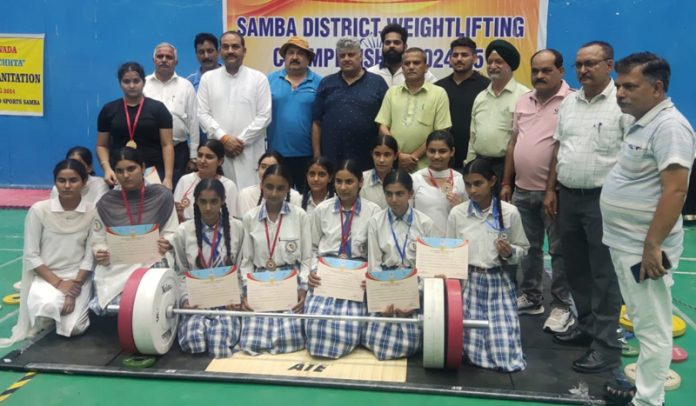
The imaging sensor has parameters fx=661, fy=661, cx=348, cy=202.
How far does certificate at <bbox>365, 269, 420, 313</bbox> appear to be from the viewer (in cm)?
419

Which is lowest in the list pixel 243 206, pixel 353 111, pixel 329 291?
pixel 329 291

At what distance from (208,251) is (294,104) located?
1.86m

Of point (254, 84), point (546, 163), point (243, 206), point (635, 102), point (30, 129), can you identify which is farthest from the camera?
point (30, 129)

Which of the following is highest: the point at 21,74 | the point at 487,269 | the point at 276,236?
the point at 21,74

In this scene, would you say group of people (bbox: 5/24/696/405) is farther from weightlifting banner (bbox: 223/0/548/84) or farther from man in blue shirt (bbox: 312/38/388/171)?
weightlifting banner (bbox: 223/0/548/84)

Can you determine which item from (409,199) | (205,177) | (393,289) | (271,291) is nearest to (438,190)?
(409,199)

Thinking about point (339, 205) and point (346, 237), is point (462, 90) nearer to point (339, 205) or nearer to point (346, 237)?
point (339, 205)

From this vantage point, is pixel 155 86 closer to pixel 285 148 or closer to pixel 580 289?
pixel 285 148

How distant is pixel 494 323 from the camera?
4.38 metres

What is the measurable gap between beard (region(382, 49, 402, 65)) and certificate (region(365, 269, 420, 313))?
8.05 feet

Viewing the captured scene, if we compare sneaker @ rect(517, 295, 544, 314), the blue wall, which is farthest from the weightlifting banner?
sneaker @ rect(517, 295, 544, 314)

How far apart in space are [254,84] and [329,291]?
236 centimetres

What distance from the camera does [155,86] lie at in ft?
20.6

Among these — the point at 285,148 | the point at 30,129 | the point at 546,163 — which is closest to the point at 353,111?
the point at 285,148
